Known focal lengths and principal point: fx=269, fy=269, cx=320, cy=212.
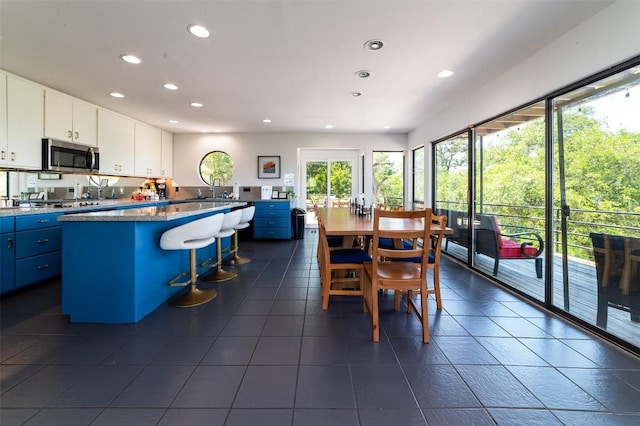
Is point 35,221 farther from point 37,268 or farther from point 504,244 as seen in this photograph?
point 504,244

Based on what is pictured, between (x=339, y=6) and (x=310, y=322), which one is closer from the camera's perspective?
(x=339, y=6)

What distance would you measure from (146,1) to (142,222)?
1.62m

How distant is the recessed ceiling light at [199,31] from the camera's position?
87.4 inches

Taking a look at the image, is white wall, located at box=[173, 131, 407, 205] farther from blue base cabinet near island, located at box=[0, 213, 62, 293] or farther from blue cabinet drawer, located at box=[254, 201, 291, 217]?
blue base cabinet near island, located at box=[0, 213, 62, 293]

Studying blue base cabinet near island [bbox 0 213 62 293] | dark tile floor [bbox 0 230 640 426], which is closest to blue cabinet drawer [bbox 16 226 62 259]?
blue base cabinet near island [bbox 0 213 62 293]

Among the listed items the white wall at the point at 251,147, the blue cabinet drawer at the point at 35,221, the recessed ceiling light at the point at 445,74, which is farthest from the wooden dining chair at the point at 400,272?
the white wall at the point at 251,147

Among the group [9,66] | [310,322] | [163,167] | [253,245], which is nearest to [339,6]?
[310,322]

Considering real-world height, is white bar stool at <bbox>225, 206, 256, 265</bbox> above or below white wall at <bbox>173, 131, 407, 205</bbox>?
below

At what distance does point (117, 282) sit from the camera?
211cm

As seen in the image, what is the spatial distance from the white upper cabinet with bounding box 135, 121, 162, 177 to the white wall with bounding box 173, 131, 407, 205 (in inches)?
21.9

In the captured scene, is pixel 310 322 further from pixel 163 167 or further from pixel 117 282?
pixel 163 167

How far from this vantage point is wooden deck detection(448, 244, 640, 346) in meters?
1.91

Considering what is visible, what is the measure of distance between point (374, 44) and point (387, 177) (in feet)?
13.8

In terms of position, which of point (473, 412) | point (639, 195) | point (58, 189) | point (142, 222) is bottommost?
point (473, 412)
